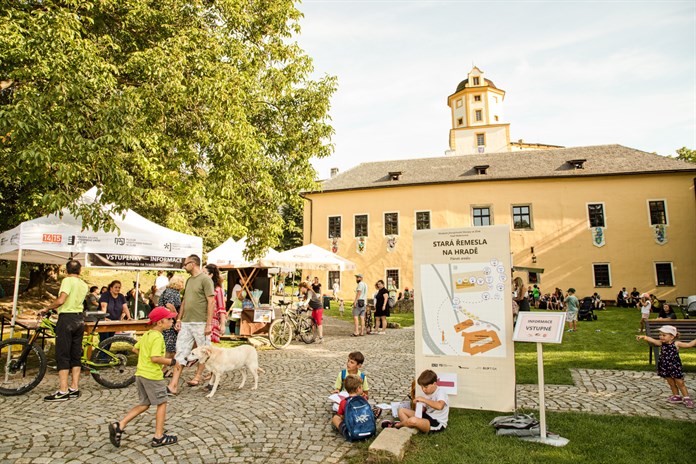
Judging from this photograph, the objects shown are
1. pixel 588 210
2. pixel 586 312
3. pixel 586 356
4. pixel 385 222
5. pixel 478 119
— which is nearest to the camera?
pixel 586 356

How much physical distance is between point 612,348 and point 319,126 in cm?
1052

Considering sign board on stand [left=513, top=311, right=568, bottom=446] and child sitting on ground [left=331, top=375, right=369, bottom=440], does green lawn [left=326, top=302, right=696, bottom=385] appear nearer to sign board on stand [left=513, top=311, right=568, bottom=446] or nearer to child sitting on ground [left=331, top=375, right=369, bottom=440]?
sign board on stand [left=513, top=311, right=568, bottom=446]

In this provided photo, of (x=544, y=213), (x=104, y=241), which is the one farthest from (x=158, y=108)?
(x=544, y=213)

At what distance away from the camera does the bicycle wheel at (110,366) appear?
753 centimetres

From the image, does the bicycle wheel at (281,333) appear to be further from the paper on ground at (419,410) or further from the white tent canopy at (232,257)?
the paper on ground at (419,410)

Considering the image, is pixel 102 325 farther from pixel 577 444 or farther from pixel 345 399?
pixel 577 444

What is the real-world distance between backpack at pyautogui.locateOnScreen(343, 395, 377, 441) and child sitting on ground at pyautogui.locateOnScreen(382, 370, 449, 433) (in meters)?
0.38

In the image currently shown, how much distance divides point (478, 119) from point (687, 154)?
22076 millimetres

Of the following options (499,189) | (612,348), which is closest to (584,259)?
(499,189)

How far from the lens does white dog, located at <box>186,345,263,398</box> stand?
22.6ft

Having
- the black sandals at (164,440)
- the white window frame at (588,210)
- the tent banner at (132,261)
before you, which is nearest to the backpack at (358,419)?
the black sandals at (164,440)

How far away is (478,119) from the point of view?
56.6 metres

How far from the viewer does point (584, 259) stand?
33.0m

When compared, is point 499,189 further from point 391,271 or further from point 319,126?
point 319,126
